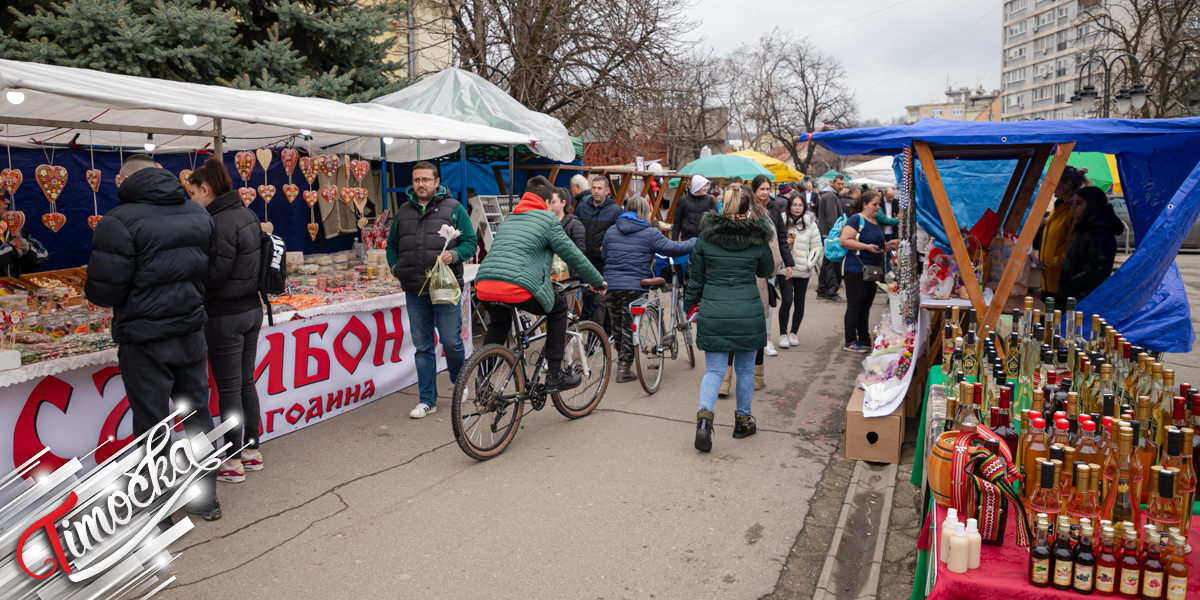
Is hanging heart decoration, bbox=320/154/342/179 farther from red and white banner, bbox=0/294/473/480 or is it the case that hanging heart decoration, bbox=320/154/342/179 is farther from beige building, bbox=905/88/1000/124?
beige building, bbox=905/88/1000/124

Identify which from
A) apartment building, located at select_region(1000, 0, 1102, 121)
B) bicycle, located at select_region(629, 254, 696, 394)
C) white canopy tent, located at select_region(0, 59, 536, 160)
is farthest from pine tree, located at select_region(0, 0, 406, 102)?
apartment building, located at select_region(1000, 0, 1102, 121)

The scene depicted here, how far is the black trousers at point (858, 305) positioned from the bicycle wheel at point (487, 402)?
4.26 m

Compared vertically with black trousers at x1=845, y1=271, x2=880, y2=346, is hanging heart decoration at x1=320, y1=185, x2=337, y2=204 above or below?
above

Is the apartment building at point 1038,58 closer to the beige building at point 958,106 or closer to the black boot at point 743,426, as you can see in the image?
the beige building at point 958,106

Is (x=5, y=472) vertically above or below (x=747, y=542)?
above

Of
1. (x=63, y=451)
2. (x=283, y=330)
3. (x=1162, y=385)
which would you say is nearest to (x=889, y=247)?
(x=1162, y=385)

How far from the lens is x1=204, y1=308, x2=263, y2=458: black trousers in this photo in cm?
461

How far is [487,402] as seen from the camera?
203 inches

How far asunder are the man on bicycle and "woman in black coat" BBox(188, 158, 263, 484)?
4.75 ft

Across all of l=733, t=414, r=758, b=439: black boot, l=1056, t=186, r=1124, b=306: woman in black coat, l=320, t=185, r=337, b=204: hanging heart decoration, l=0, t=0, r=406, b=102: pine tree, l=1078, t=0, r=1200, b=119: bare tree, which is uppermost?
l=1078, t=0, r=1200, b=119: bare tree

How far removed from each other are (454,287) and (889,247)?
15.2ft

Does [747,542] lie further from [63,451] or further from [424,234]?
[63,451]

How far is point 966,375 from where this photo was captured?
11.9 feet

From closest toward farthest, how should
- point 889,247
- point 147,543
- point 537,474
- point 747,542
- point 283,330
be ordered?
point 147,543
point 747,542
point 537,474
point 283,330
point 889,247
